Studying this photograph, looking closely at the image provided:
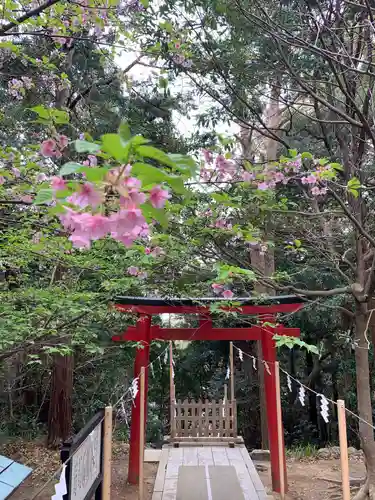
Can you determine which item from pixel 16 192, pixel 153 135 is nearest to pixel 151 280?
pixel 16 192

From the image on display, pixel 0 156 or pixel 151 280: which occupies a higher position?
pixel 0 156

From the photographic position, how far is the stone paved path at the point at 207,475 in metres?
3.73

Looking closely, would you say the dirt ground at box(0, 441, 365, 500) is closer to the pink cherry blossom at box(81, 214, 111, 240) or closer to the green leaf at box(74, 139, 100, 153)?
the pink cherry blossom at box(81, 214, 111, 240)

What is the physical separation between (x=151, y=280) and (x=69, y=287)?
34.1 inches

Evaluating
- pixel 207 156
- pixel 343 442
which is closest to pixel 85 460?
pixel 343 442

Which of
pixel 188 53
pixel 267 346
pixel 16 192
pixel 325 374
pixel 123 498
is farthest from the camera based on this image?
pixel 325 374

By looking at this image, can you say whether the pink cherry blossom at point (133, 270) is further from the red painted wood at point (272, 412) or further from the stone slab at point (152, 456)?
the stone slab at point (152, 456)

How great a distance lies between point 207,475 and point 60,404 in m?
2.30

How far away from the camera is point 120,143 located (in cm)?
77

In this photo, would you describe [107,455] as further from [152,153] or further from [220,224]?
[152,153]

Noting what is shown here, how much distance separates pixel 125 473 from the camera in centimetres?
503

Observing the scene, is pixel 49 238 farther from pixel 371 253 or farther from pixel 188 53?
pixel 371 253

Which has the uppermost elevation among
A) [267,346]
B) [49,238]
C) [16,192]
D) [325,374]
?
[16,192]

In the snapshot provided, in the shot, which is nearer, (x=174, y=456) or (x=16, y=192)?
(x=16, y=192)
